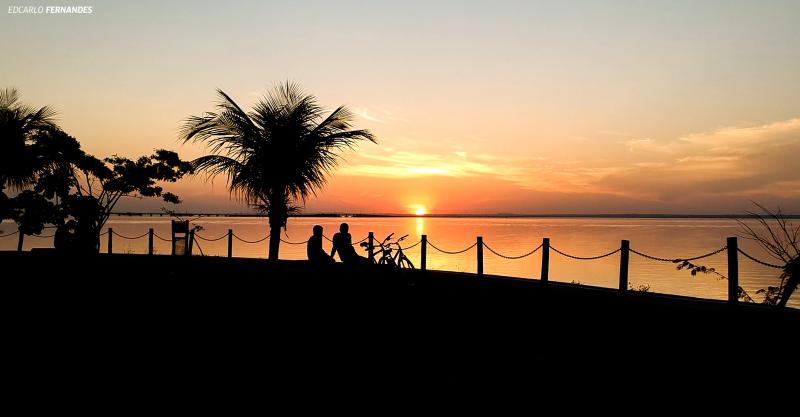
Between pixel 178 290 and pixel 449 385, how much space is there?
30.0 feet

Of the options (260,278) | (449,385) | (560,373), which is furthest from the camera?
(260,278)

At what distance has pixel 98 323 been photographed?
895 cm

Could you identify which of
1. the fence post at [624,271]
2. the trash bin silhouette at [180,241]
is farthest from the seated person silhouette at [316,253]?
the trash bin silhouette at [180,241]

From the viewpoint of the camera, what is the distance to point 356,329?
880 centimetres

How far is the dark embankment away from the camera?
6.58m

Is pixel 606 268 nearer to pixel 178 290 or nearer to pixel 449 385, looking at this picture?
pixel 178 290

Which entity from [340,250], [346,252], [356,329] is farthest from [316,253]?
[356,329]

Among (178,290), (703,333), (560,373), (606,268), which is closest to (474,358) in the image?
(560,373)

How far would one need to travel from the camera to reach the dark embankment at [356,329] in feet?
21.6

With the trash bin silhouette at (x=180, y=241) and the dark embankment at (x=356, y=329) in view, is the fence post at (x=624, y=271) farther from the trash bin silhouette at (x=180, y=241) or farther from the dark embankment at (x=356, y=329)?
the trash bin silhouette at (x=180, y=241)

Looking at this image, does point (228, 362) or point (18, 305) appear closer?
point (228, 362)

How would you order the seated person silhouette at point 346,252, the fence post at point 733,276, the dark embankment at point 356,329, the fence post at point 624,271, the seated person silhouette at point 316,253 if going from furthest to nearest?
the seated person silhouette at point 316,253
the seated person silhouette at point 346,252
the fence post at point 624,271
the fence post at point 733,276
the dark embankment at point 356,329

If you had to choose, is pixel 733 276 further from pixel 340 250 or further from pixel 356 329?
Answer: pixel 340 250

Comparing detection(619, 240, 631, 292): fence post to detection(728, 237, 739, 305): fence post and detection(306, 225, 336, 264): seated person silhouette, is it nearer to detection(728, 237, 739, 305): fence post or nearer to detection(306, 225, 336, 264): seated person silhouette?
detection(728, 237, 739, 305): fence post
